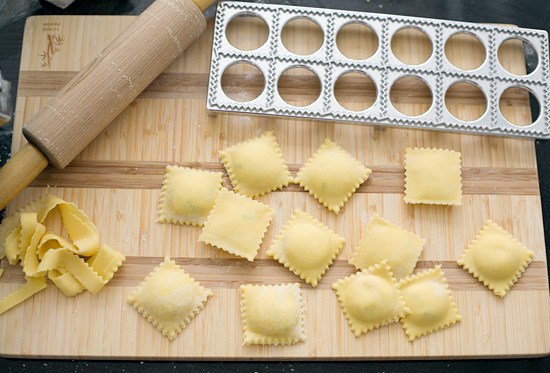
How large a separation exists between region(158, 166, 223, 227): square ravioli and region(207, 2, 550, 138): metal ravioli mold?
29 cm

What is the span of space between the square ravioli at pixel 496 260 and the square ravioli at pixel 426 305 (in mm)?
154

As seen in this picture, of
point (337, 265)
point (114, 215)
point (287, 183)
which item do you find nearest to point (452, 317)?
point (337, 265)

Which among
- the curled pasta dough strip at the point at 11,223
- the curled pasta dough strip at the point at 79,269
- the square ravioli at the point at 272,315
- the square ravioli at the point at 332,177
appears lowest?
the square ravioli at the point at 272,315

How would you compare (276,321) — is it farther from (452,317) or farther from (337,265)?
(452,317)

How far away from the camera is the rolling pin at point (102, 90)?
1.91 meters

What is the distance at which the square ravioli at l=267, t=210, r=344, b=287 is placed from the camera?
80.4 inches

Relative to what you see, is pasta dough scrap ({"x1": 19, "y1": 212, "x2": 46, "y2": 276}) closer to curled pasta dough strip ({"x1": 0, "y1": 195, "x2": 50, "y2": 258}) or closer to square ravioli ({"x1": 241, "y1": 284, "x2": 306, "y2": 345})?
curled pasta dough strip ({"x1": 0, "y1": 195, "x2": 50, "y2": 258})

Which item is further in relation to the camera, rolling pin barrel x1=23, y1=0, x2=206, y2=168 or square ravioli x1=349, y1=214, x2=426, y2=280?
square ravioli x1=349, y1=214, x2=426, y2=280

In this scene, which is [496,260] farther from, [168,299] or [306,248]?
[168,299]

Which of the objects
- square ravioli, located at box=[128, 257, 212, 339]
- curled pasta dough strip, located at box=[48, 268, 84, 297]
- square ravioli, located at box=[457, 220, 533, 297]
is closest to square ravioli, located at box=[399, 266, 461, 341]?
square ravioli, located at box=[457, 220, 533, 297]

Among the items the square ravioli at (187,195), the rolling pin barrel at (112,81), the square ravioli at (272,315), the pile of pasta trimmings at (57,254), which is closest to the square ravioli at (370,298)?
the square ravioli at (272,315)

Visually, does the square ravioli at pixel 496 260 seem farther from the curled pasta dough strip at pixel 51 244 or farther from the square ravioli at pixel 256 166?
the curled pasta dough strip at pixel 51 244

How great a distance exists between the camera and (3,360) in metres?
2.13

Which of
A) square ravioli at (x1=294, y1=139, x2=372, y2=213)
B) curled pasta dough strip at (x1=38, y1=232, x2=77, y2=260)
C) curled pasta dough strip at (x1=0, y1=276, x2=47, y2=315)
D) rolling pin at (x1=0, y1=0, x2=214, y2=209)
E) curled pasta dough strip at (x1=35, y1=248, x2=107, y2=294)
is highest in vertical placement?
rolling pin at (x1=0, y1=0, x2=214, y2=209)
